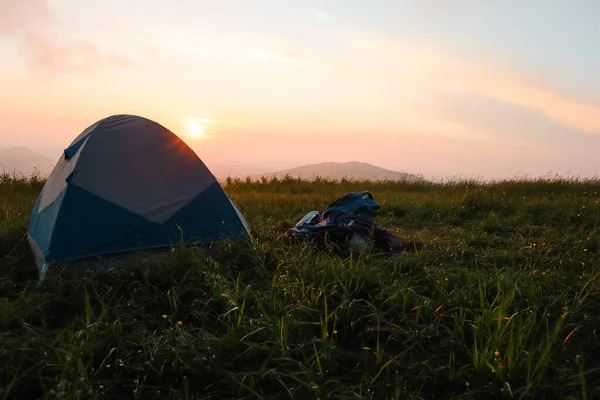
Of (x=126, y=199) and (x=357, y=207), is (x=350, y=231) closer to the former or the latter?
(x=357, y=207)

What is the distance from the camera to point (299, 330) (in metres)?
3.05

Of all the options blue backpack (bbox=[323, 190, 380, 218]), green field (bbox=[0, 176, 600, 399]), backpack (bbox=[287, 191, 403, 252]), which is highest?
blue backpack (bbox=[323, 190, 380, 218])

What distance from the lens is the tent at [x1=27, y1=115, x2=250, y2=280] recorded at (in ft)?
15.3

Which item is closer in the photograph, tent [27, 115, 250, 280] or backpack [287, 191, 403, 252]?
tent [27, 115, 250, 280]

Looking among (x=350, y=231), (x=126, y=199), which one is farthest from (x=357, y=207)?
(x=126, y=199)

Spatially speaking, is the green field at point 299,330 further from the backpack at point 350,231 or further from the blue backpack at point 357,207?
the blue backpack at point 357,207

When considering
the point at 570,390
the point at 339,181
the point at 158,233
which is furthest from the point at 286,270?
the point at 339,181

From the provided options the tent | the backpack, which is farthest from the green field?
the backpack

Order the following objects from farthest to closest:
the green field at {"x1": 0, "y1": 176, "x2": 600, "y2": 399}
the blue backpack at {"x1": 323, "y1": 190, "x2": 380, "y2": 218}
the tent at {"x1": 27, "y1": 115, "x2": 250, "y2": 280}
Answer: the blue backpack at {"x1": 323, "y1": 190, "x2": 380, "y2": 218} < the tent at {"x1": 27, "y1": 115, "x2": 250, "y2": 280} < the green field at {"x1": 0, "y1": 176, "x2": 600, "y2": 399}

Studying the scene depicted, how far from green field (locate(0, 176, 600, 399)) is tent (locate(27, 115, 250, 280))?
492 mm

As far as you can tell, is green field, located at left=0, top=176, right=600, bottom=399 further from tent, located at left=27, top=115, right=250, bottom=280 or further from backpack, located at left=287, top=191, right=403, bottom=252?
backpack, located at left=287, top=191, right=403, bottom=252

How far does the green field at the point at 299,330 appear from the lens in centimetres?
255

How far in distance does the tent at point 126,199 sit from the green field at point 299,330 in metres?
0.49

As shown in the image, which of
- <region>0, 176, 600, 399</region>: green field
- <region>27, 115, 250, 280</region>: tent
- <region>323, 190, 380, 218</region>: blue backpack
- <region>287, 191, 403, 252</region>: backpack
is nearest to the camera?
<region>0, 176, 600, 399</region>: green field
